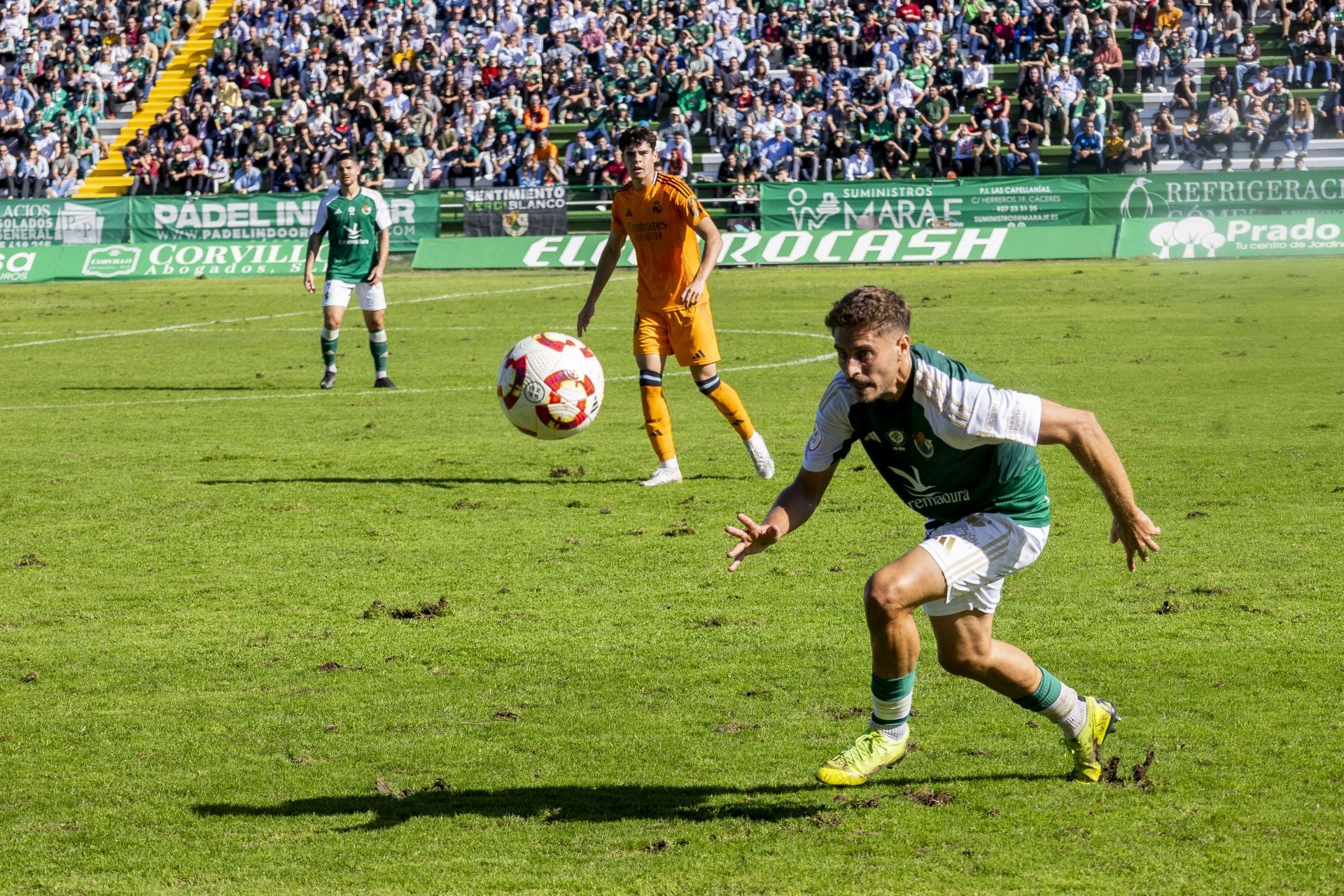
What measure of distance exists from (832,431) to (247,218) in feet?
91.7

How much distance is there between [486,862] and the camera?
4863 millimetres

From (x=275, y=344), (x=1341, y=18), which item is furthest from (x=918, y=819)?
(x=1341, y=18)

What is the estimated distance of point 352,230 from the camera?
1583cm

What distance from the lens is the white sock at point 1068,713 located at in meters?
5.43

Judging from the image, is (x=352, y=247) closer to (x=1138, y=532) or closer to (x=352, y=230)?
(x=352, y=230)

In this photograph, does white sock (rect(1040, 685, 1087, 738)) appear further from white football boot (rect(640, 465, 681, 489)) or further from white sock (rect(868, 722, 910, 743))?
white football boot (rect(640, 465, 681, 489))

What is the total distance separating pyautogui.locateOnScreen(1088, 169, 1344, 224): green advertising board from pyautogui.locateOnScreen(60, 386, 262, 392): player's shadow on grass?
1850 centimetres

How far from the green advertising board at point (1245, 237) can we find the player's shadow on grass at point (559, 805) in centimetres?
2506

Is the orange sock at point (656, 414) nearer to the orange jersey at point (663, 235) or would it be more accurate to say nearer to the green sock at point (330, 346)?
the orange jersey at point (663, 235)

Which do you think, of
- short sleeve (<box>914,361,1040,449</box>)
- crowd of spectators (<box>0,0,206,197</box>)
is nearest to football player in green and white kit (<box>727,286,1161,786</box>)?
short sleeve (<box>914,361,1040,449</box>)

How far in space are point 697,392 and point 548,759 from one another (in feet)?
34.5

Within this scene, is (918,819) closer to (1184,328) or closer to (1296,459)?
(1296,459)

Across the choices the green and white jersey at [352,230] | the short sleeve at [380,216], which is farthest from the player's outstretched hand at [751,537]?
the short sleeve at [380,216]

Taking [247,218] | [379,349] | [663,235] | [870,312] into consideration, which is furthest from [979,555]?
[247,218]
